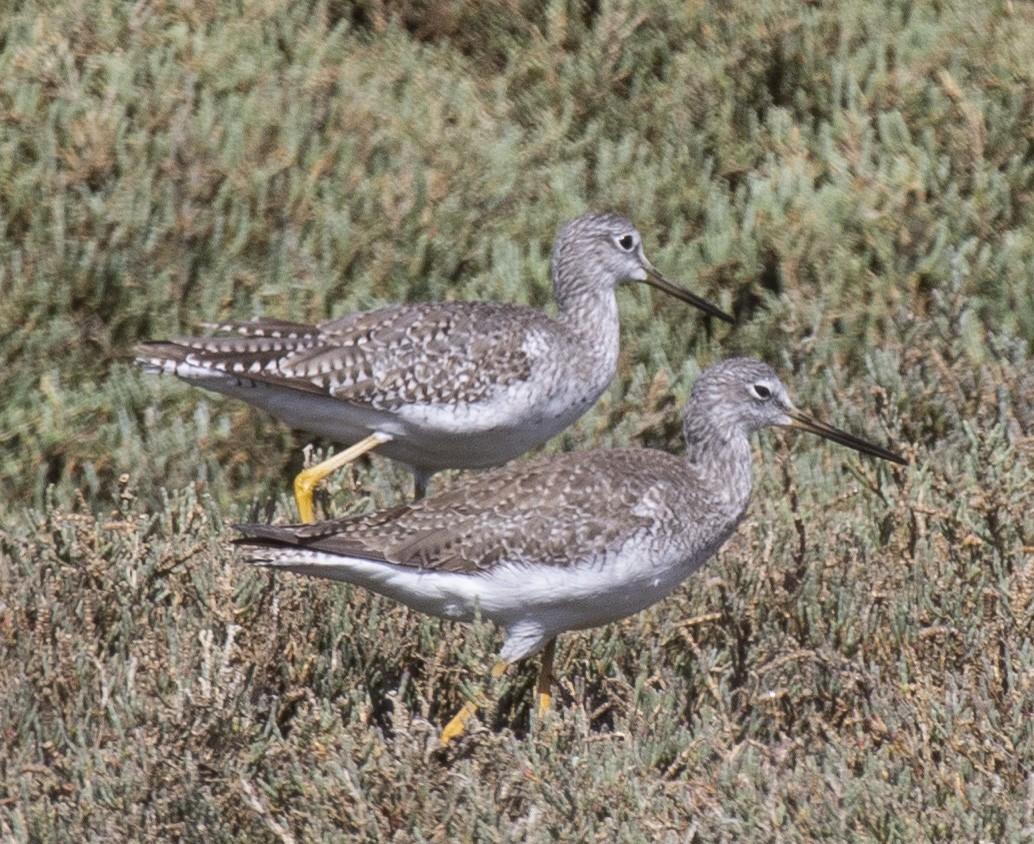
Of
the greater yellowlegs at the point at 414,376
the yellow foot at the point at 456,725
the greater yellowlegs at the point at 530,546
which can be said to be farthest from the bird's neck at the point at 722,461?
the yellow foot at the point at 456,725

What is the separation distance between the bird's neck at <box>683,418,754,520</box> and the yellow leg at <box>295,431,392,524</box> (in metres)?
1.35

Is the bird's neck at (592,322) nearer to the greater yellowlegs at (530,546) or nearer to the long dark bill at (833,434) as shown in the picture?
the long dark bill at (833,434)

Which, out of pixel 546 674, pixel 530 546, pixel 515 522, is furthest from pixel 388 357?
pixel 546 674

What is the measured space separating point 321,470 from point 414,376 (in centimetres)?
62

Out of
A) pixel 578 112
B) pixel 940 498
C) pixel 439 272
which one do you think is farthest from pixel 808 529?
pixel 578 112

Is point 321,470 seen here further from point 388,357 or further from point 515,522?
point 515,522

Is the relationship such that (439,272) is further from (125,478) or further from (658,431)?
(125,478)

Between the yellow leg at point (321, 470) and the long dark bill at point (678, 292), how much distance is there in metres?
1.63

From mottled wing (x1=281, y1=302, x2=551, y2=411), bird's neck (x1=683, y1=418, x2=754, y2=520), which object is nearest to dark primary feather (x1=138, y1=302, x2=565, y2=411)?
mottled wing (x1=281, y1=302, x2=551, y2=411)

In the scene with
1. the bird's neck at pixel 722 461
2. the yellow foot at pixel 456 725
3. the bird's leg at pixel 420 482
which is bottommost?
the bird's leg at pixel 420 482

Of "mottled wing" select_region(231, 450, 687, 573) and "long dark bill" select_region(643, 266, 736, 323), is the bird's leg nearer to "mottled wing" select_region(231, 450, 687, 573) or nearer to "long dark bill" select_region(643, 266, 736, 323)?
"mottled wing" select_region(231, 450, 687, 573)

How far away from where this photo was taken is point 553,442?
847 cm

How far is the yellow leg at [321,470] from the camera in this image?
24.1 feet

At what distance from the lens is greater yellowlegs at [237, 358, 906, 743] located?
5.92 m
